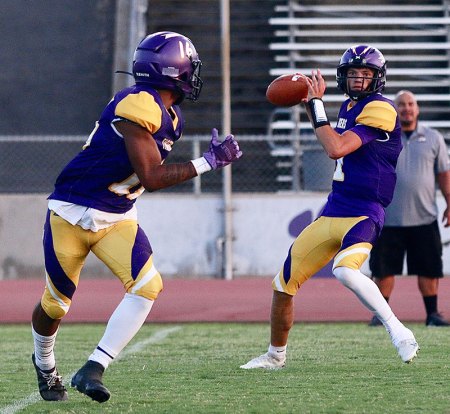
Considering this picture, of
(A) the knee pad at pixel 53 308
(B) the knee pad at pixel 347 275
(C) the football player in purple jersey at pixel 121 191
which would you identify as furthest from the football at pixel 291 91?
(A) the knee pad at pixel 53 308

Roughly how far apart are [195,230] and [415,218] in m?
5.15

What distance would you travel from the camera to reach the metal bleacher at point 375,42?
17.1m

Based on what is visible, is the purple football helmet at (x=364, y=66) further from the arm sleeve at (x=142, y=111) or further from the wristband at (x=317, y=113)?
the arm sleeve at (x=142, y=111)

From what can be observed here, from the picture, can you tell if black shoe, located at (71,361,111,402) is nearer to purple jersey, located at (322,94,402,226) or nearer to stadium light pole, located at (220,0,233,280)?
purple jersey, located at (322,94,402,226)

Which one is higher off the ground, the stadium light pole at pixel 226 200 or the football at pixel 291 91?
the football at pixel 291 91

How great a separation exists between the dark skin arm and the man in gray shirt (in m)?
4.11

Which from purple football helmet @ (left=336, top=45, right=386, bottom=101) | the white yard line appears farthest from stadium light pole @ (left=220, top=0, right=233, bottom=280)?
purple football helmet @ (left=336, top=45, right=386, bottom=101)

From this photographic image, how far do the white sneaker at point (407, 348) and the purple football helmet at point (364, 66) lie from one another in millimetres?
1364

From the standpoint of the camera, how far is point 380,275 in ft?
29.2

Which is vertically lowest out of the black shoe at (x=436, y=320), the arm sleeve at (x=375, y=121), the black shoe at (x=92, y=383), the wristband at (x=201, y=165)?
the black shoe at (x=436, y=320)

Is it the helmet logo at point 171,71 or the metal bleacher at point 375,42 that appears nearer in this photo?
the helmet logo at point 171,71

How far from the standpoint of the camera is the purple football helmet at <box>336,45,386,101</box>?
21.3 feet

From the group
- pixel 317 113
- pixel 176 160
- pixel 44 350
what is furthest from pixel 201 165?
pixel 176 160

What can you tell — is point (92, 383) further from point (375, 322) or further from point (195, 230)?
point (195, 230)
